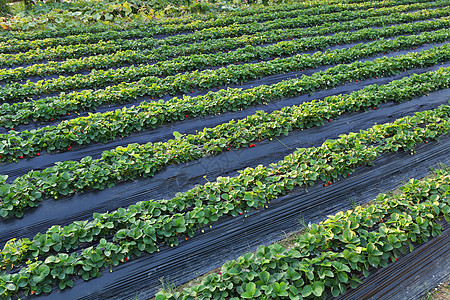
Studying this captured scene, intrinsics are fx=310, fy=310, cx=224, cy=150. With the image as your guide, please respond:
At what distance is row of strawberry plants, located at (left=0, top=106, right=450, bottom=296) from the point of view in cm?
320

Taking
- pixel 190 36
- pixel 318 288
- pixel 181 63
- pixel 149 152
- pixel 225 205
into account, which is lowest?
pixel 318 288

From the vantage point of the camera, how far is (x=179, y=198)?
13.3 feet

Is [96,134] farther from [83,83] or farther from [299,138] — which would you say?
[299,138]

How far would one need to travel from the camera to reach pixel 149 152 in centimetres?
498

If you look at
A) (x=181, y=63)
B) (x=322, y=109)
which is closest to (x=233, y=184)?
(x=322, y=109)

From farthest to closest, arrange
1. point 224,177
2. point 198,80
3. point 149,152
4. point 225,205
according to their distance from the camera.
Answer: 1. point 198,80
2. point 149,152
3. point 224,177
4. point 225,205

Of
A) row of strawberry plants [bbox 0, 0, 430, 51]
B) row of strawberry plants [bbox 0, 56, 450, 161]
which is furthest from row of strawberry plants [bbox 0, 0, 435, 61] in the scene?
row of strawberry plants [bbox 0, 56, 450, 161]

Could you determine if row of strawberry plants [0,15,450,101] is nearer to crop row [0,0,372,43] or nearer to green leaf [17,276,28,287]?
crop row [0,0,372,43]

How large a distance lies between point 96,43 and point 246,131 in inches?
279

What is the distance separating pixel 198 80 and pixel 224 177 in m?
3.41

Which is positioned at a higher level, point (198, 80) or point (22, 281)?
point (198, 80)

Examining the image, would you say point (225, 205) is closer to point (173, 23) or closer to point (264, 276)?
point (264, 276)

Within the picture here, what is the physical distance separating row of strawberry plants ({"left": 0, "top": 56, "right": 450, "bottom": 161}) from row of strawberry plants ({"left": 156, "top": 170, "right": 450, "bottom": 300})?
247cm

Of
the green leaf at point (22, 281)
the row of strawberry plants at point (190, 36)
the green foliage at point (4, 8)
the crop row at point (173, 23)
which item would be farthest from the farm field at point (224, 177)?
the green foliage at point (4, 8)
